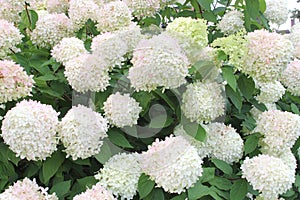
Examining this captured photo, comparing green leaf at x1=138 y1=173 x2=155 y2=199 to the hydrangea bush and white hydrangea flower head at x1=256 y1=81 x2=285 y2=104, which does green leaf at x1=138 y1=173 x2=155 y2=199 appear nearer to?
the hydrangea bush

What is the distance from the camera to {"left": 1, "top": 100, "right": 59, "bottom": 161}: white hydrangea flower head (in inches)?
63.9

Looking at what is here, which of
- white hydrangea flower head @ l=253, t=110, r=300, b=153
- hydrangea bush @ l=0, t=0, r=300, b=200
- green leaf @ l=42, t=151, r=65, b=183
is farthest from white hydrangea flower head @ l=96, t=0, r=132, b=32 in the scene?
white hydrangea flower head @ l=253, t=110, r=300, b=153

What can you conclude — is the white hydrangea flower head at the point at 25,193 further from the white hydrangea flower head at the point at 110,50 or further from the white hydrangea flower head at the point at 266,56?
the white hydrangea flower head at the point at 266,56

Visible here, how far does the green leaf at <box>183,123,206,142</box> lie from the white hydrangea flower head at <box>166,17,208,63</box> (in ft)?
0.87

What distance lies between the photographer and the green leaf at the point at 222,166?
6.25ft

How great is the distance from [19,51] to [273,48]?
3.76ft

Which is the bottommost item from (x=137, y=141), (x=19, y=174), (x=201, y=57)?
(x=19, y=174)

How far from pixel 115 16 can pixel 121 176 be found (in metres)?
0.78

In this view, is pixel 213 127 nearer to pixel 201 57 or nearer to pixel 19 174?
pixel 201 57

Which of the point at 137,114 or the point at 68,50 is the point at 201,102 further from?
the point at 68,50

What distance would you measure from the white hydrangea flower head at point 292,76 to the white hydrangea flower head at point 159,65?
86cm

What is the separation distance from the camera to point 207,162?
2084 mm

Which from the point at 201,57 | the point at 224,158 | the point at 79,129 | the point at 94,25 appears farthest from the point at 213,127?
the point at 94,25

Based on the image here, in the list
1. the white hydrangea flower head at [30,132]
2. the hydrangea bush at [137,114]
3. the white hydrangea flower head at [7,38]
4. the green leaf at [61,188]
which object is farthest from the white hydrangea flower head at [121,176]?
the white hydrangea flower head at [7,38]
